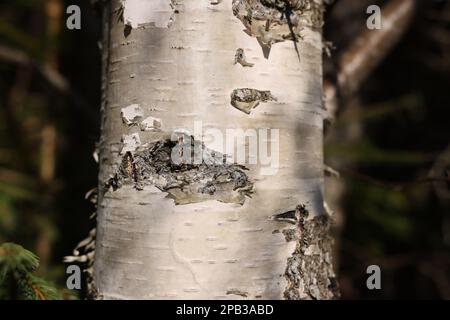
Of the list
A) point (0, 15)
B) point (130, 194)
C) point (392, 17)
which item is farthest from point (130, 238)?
point (0, 15)

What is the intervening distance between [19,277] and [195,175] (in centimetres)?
36

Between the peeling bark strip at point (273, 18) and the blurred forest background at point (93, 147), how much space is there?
921 mm

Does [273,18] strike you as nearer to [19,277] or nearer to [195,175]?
[195,175]

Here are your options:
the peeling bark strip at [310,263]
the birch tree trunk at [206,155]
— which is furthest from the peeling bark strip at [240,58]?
the peeling bark strip at [310,263]

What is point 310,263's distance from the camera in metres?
1.06

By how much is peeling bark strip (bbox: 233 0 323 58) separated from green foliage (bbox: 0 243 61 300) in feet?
1.89

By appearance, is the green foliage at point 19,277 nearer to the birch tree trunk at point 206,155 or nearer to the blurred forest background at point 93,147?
the birch tree trunk at point 206,155

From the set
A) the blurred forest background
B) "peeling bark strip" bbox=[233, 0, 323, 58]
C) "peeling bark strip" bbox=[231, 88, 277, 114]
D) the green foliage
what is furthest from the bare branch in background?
the green foliage

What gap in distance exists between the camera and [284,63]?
40.1 inches

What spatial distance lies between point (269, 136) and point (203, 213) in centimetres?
20

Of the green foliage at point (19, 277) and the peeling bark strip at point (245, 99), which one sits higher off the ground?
the peeling bark strip at point (245, 99)

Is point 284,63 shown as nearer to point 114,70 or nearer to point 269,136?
point 269,136

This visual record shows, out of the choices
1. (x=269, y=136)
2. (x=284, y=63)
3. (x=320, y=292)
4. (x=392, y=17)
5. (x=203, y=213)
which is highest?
(x=392, y=17)

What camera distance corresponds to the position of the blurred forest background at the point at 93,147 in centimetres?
246
